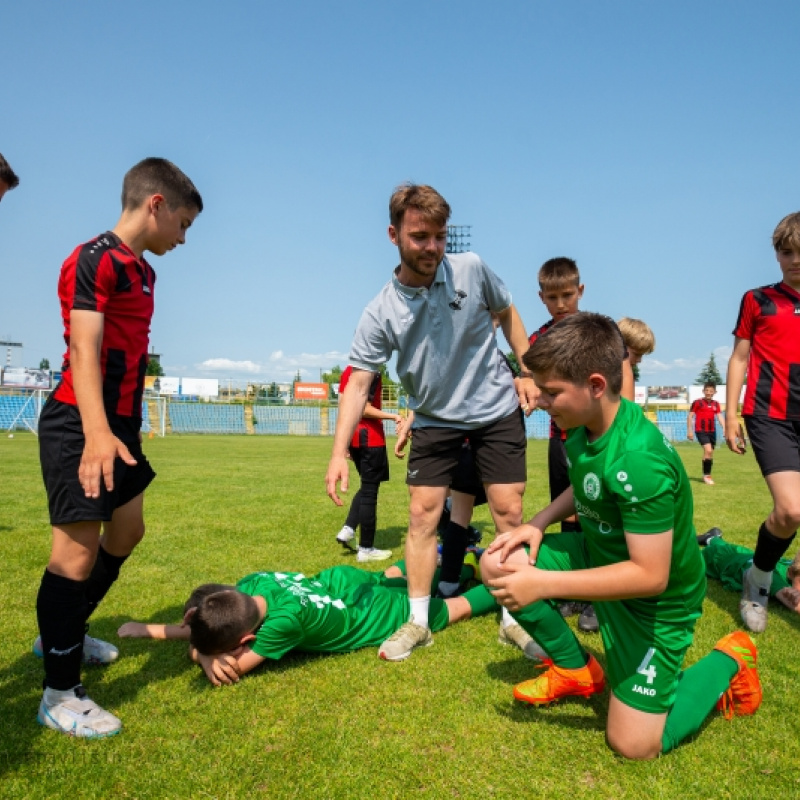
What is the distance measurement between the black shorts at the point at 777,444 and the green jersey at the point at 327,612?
7.37 feet

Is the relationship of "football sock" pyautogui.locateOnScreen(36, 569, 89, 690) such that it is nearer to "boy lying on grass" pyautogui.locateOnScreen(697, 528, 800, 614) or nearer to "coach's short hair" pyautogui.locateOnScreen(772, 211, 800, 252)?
"boy lying on grass" pyautogui.locateOnScreen(697, 528, 800, 614)

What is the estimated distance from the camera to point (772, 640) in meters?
3.97

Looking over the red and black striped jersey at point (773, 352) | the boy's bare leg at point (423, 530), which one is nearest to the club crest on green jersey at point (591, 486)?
the boy's bare leg at point (423, 530)

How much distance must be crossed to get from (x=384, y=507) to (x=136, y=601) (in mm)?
5244

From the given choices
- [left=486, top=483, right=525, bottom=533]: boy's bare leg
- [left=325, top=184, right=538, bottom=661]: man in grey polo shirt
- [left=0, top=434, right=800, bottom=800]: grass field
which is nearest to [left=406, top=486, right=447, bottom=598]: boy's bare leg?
[left=325, top=184, right=538, bottom=661]: man in grey polo shirt

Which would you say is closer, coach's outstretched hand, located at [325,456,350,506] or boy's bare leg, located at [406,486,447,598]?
coach's outstretched hand, located at [325,456,350,506]

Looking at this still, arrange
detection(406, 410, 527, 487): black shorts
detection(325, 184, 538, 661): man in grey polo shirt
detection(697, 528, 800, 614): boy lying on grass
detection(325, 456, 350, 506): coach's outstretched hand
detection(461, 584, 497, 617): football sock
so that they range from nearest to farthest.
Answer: detection(325, 456, 350, 506): coach's outstretched hand → detection(325, 184, 538, 661): man in grey polo shirt → detection(406, 410, 527, 487): black shorts → detection(461, 584, 497, 617): football sock → detection(697, 528, 800, 614): boy lying on grass

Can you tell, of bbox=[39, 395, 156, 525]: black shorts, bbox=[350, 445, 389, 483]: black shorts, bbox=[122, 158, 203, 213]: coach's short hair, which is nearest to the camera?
bbox=[39, 395, 156, 525]: black shorts

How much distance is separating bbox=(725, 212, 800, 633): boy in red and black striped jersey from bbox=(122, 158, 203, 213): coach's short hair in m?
3.62

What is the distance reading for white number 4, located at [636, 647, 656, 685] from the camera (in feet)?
8.69

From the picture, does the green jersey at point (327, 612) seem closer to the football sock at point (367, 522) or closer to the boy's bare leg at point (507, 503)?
the boy's bare leg at point (507, 503)

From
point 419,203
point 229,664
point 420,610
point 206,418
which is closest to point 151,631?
point 229,664

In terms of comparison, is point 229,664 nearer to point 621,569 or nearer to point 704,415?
point 621,569

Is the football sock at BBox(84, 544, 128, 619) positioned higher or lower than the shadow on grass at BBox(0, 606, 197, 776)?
higher
